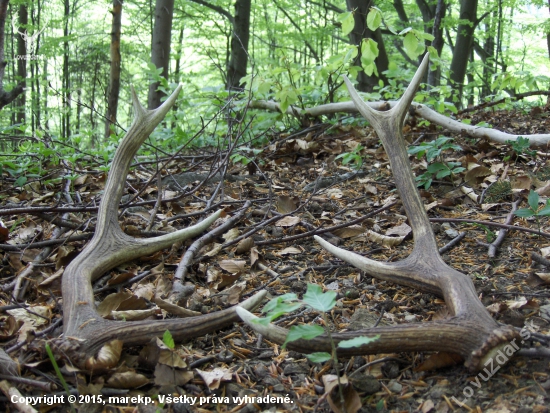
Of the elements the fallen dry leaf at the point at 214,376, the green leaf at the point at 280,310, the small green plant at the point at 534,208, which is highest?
the small green plant at the point at 534,208

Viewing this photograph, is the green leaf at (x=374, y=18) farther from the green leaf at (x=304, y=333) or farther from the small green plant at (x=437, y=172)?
the green leaf at (x=304, y=333)

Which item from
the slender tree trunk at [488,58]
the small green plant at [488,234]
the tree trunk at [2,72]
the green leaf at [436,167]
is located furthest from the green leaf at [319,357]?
the slender tree trunk at [488,58]

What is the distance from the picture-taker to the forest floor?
1343mm

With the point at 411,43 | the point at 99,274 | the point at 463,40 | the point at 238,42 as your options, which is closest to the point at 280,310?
the point at 99,274

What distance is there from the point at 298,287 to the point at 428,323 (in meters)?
0.78

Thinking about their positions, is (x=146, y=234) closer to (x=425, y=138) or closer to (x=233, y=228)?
(x=233, y=228)

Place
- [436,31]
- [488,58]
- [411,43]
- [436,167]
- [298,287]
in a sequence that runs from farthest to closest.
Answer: [488,58] → [436,31] → [411,43] → [436,167] → [298,287]

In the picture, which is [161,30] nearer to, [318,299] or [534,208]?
[534,208]

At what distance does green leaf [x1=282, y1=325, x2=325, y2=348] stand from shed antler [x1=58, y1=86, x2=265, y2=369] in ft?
1.37

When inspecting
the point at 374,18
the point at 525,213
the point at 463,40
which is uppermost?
the point at 463,40

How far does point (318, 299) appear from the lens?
1.28 metres

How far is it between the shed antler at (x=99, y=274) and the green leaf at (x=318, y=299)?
374mm

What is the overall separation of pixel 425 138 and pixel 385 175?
1103mm

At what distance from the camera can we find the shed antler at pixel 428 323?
131cm
